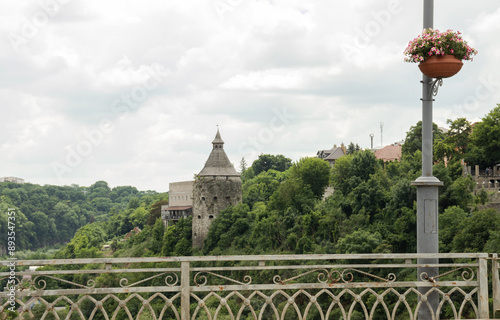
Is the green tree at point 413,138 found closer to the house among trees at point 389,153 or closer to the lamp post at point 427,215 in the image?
the house among trees at point 389,153

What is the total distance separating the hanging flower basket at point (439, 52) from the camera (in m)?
6.90

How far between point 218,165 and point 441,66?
57940 millimetres

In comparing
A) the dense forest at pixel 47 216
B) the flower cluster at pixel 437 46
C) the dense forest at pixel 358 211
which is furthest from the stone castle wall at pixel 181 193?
the flower cluster at pixel 437 46

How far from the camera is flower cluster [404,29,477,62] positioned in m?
6.91

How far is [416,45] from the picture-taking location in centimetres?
701

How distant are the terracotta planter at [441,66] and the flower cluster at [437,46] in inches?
2.5

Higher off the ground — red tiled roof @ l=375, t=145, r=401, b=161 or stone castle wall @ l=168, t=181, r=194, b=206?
red tiled roof @ l=375, t=145, r=401, b=161

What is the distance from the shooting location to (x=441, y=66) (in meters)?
6.90

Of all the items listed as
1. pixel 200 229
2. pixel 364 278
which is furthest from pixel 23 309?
pixel 200 229

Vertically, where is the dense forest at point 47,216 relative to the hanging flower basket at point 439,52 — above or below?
below

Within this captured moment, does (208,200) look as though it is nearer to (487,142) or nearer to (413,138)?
(413,138)

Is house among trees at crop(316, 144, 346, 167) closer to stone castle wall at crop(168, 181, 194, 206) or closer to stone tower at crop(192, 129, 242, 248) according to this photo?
stone castle wall at crop(168, 181, 194, 206)

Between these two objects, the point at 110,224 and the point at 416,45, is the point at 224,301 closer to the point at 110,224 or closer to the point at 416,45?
the point at 416,45

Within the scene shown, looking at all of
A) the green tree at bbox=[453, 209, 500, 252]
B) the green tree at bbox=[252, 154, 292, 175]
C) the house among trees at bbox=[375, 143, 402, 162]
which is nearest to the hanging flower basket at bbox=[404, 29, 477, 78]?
the green tree at bbox=[453, 209, 500, 252]
